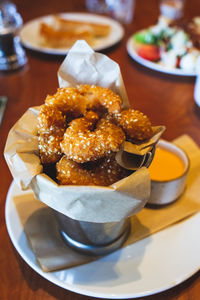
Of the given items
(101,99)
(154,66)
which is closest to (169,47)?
(154,66)

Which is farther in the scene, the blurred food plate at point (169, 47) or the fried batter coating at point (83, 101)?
the blurred food plate at point (169, 47)

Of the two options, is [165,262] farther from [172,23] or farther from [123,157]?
[172,23]

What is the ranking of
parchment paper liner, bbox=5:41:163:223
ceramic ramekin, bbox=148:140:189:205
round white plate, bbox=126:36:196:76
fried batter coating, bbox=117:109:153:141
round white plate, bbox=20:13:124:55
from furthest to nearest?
round white plate, bbox=20:13:124:55 → round white plate, bbox=126:36:196:76 → ceramic ramekin, bbox=148:140:189:205 → fried batter coating, bbox=117:109:153:141 → parchment paper liner, bbox=5:41:163:223

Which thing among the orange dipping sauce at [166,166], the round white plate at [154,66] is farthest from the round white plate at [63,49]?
the orange dipping sauce at [166,166]

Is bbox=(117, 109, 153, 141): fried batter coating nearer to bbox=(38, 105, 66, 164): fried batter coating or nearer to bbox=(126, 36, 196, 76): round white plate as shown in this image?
bbox=(38, 105, 66, 164): fried batter coating

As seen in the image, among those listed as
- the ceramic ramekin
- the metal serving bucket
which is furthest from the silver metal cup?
the ceramic ramekin

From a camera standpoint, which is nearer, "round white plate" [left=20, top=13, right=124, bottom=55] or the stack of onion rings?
the stack of onion rings

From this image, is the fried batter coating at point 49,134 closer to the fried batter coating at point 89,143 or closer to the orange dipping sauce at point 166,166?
the fried batter coating at point 89,143
